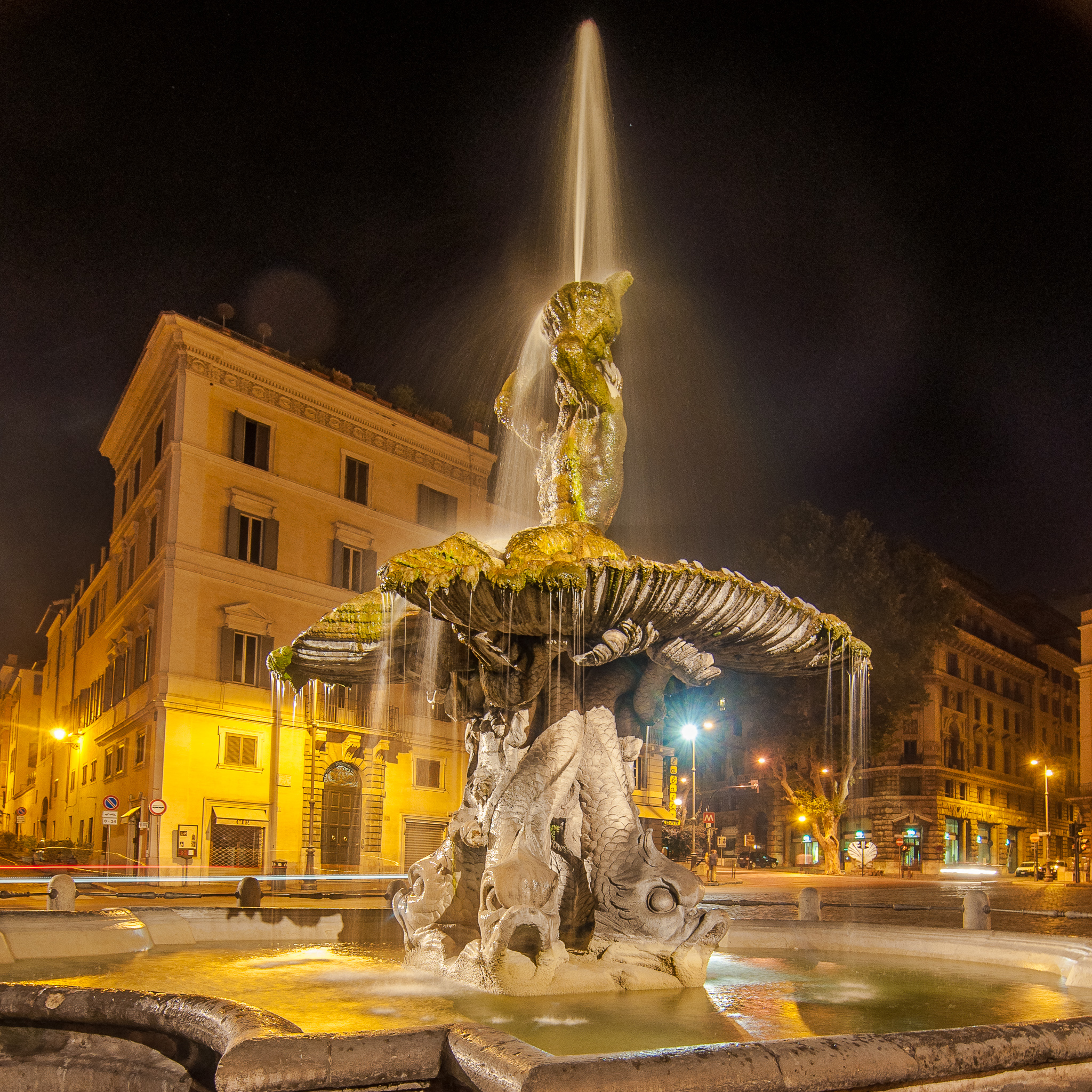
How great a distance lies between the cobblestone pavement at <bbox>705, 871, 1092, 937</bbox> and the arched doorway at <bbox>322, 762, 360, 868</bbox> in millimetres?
9594

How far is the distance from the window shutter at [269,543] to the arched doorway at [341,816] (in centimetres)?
582

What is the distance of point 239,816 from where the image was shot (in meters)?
27.2

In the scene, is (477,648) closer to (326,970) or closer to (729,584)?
(729,584)

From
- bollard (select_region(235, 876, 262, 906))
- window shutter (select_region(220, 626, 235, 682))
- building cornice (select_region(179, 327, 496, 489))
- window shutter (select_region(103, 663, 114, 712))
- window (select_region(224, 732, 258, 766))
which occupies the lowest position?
bollard (select_region(235, 876, 262, 906))

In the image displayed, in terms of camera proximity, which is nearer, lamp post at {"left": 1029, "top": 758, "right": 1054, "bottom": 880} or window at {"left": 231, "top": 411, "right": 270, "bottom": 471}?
window at {"left": 231, "top": 411, "right": 270, "bottom": 471}

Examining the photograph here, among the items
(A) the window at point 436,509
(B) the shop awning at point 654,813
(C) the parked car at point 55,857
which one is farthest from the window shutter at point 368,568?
(B) the shop awning at point 654,813

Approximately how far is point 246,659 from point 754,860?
1377 inches

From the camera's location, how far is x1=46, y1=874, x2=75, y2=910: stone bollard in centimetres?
968

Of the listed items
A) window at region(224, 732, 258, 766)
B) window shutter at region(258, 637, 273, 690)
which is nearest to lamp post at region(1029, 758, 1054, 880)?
window shutter at region(258, 637, 273, 690)

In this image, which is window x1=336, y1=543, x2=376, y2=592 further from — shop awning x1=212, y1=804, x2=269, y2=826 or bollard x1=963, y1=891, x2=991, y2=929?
bollard x1=963, y1=891, x2=991, y2=929

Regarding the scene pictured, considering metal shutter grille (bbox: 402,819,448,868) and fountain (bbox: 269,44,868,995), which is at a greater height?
fountain (bbox: 269,44,868,995)

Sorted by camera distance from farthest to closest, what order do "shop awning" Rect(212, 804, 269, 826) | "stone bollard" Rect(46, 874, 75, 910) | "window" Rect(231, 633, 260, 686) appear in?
"window" Rect(231, 633, 260, 686) < "shop awning" Rect(212, 804, 269, 826) < "stone bollard" Rect(46, 874, 75, 910)

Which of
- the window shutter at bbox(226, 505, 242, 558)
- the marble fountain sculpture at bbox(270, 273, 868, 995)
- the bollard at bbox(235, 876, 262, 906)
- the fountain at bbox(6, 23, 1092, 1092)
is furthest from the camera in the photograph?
the window shutter at bbox(226, 505, 242, 558)

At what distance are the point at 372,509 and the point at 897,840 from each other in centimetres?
3230
